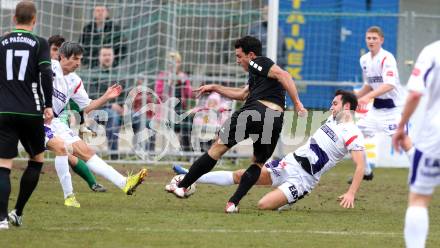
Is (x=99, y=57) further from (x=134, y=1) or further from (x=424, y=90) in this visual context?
(x=424, y=90)

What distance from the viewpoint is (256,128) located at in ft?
35.0

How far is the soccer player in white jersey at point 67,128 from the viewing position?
11125 millimetres

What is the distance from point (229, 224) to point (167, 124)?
27.8 ft

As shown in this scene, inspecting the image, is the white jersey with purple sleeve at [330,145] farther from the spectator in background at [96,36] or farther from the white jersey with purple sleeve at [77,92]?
the spectator in background at [96,36]

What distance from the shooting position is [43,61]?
8.61 metres

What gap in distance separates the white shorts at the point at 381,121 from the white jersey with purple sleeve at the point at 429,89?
7258mm

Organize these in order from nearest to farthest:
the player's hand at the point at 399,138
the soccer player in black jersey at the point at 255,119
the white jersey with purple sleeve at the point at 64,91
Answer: the player's hand at the point at 399,138 < the soccer player in black jersey at the point at 255,119 < the white jersey with purple sleeve at the point at 64,91

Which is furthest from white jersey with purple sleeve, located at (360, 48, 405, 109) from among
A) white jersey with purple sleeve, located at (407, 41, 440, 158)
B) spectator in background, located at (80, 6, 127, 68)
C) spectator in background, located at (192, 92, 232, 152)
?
white jersey with purple sleeve, located at (407, 41, 440, 158)

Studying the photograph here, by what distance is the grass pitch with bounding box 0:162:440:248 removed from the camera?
8.39 meters

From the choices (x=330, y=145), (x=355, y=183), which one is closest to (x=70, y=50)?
(x=330, y=145)

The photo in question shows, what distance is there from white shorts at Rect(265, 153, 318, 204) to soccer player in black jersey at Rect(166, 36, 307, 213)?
0.43 meters

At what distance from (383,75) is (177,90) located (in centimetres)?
555

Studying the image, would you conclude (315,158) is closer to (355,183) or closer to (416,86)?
(355,183)

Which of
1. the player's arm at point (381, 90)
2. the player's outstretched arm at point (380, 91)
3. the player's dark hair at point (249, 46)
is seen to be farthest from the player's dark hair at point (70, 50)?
the player's arm at point (381, 90)
